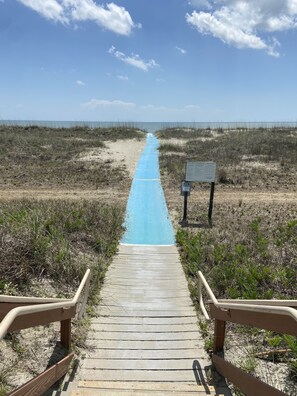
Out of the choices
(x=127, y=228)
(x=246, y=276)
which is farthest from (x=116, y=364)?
(x=127, y=228)

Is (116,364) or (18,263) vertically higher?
(18,263)

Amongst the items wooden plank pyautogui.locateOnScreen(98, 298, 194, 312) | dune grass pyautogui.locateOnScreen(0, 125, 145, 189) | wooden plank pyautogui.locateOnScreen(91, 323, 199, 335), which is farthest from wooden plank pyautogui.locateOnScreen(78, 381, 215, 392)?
dune grass pyautogui.locateOnScreen(0, 125, 145, 189)

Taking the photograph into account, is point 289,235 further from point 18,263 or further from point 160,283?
point 18,263

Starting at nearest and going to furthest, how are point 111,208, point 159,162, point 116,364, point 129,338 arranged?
point 116,364 < point 129,338 < point 111,208 < point 159,162

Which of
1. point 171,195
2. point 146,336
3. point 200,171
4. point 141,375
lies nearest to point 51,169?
point 171,195

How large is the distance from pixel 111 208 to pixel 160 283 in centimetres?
482

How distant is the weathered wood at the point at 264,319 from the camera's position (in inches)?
100

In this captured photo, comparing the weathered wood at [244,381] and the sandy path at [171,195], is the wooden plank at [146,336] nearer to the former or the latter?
the weathered wood at [244,381]

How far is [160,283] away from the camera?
6.99 metres

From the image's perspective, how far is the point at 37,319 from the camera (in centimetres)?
317

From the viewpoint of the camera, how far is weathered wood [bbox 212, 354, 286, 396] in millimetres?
Answer: 2766

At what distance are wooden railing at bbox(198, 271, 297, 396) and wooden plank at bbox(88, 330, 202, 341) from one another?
65 centimetres

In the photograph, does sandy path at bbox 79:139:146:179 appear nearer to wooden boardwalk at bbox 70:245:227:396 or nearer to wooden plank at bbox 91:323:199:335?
wooden boardwalk at bbox 70:245:227:396

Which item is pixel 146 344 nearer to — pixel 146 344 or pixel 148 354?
pixel 146 344
